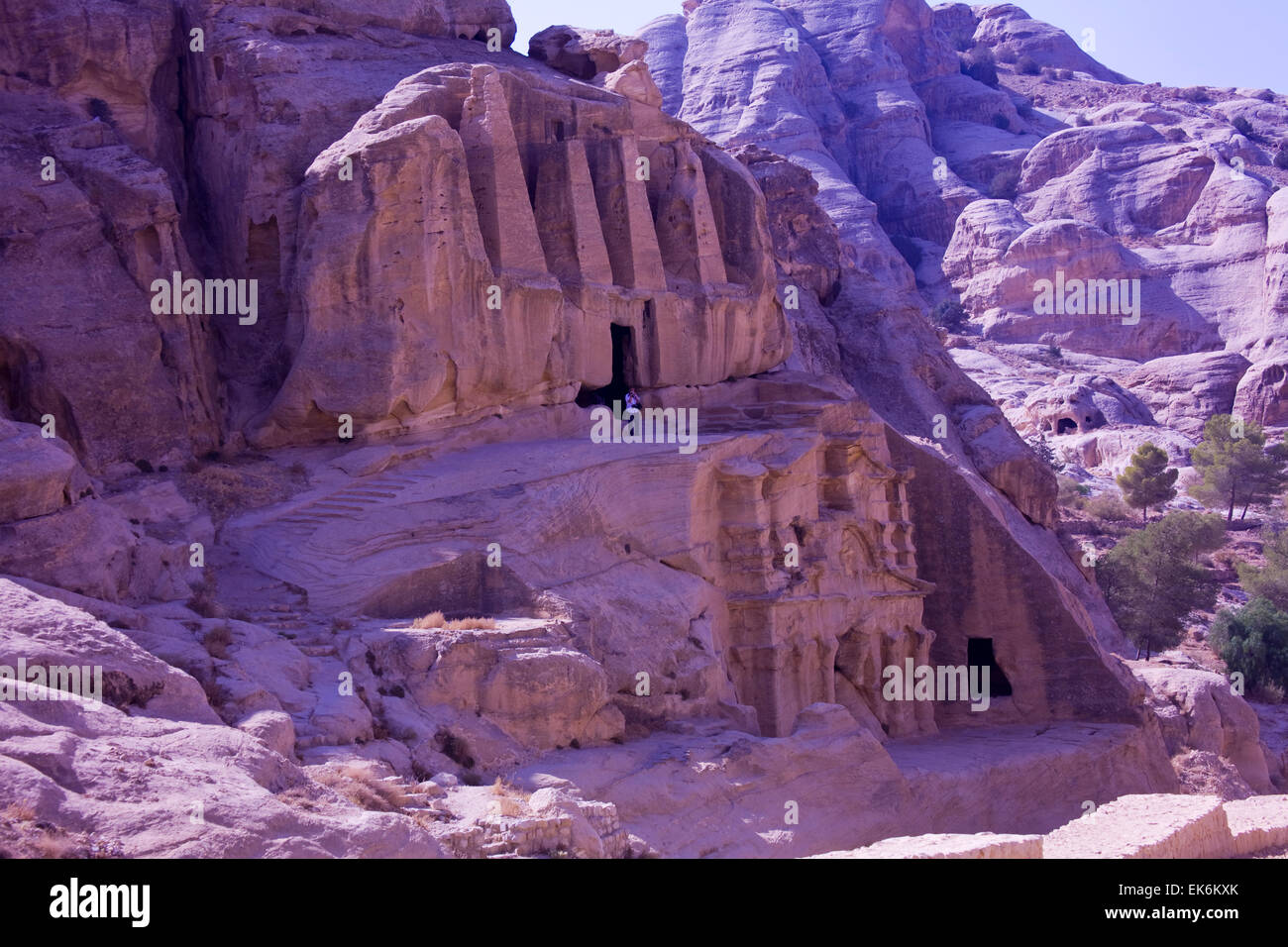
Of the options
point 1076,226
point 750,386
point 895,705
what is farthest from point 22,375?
point 1076,226

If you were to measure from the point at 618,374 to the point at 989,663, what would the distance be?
12.4 meters

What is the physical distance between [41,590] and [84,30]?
16417 millimetres

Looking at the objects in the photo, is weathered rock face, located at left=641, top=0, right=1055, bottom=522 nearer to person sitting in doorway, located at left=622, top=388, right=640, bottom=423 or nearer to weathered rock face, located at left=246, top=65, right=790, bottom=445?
weathered rock face, located at left=246, top=65, right=790, bottom=445

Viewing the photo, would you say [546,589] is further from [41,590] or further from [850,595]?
[850,595]

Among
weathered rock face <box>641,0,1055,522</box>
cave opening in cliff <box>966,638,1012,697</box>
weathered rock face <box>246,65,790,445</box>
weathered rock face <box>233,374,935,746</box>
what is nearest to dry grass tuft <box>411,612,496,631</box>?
weathered rock face <box>233,374,935,746</box>

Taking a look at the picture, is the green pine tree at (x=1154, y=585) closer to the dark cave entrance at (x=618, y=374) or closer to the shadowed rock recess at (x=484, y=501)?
the shadowed rock recess at (x=484, y=501)

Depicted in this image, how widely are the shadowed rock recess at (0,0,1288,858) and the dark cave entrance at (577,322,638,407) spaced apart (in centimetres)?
24

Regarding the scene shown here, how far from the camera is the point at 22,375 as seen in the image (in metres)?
26.4

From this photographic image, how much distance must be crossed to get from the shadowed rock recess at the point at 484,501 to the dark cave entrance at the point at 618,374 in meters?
0.24

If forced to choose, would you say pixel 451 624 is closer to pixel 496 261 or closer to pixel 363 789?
pixel 363 789

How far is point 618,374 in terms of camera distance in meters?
34.8

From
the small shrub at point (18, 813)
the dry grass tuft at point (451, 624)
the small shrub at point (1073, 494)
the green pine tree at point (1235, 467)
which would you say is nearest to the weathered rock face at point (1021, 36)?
the green pine tree at point (1235, 467)

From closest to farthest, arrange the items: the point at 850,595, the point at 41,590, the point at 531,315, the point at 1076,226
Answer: the point at 41,590, the point at 531,315, the point at 850,595, the point at 1076,226

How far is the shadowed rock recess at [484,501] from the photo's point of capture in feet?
56.4
